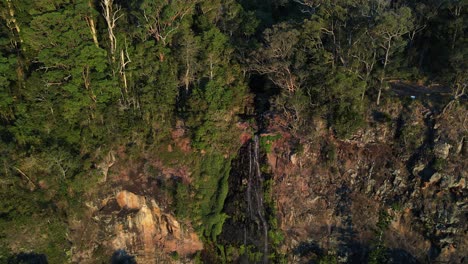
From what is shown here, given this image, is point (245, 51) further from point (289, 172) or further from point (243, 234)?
point (243, 234)

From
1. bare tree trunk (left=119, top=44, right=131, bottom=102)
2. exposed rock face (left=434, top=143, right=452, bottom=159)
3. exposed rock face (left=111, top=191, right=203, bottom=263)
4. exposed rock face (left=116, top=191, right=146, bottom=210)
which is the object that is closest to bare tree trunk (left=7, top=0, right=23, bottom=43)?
bare tree trunk (left=119, top=44, right=131, bottom=102)

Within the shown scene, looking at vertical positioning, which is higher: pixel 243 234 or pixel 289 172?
pixel 289 172

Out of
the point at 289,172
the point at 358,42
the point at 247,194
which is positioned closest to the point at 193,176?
the point at 247,194

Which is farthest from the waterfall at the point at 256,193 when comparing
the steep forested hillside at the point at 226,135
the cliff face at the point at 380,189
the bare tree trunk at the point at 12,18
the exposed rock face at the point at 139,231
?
the bare tree trunk at the point at 12,18

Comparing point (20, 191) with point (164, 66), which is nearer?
point (20, 191)

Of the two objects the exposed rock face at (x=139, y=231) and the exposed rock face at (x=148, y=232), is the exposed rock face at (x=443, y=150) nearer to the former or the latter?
the exposed rock face at (x=139, y=231)

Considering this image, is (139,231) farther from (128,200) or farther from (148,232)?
(128,200)

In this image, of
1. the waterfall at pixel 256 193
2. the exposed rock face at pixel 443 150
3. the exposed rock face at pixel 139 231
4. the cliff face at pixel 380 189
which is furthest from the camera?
the waterfall at pixel 256 193
